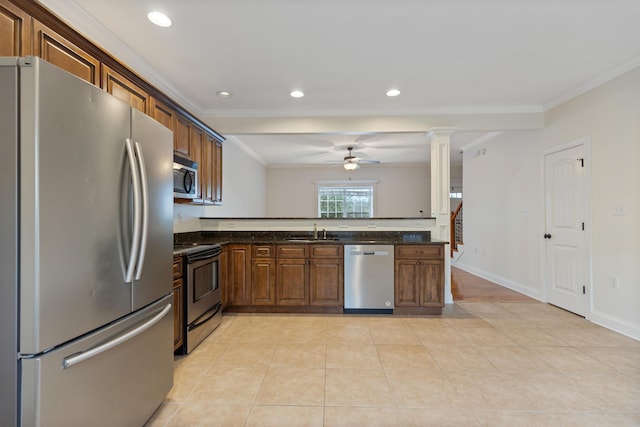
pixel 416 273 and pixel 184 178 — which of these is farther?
pixel 416 273

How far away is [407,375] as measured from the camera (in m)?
2.26

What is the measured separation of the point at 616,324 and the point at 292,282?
135 inches

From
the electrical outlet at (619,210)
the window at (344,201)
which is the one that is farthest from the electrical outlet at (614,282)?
the window at (344,201)

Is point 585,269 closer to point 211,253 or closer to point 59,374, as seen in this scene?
point 211,253

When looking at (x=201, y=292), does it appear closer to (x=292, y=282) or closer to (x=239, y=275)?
(x=239, y=275)

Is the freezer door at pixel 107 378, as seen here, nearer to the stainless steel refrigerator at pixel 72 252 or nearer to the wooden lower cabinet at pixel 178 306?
the stainless steel refrigerator at pixel 72 252

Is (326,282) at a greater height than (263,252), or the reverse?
(263,252)

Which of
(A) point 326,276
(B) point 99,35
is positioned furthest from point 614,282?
(B) point 99,35

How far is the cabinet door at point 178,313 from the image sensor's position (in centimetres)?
248

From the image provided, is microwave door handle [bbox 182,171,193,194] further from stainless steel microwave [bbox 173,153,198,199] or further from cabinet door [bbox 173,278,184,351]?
cabinet door [bbox 173,278,184,351]

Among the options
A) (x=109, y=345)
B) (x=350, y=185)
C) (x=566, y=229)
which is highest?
(x=350, y=185)

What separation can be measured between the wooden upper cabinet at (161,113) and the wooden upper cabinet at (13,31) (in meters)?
1.01

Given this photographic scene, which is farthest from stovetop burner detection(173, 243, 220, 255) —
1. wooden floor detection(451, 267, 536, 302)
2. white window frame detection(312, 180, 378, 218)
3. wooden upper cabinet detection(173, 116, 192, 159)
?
white window frame detection(312, 180, 378, 218)

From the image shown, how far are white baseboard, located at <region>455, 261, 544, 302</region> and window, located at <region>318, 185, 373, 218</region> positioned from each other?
300 cm
